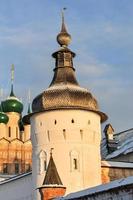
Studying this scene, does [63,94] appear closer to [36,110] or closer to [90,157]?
[36,110]

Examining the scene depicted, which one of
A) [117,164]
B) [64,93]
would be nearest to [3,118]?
[117,164]

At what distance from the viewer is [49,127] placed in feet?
74.9

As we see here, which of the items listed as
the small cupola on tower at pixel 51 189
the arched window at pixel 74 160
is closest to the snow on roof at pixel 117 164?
the arched window at pixel 74 160

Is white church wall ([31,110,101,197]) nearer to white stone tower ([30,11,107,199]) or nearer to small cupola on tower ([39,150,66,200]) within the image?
white stone tower ([30,11,107,199])

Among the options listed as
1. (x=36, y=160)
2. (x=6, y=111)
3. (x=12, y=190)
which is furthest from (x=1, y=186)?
(x=6, y=111)

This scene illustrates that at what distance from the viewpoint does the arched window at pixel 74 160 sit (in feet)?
73.5

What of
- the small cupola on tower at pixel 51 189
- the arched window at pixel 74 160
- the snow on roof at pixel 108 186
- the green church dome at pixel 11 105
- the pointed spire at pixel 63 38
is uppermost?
the green church dome at pixel 11 105

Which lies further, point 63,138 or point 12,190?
point 12,190

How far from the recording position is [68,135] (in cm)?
2270

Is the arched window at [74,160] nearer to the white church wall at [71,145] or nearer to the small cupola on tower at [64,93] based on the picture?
the white church wall at [71,145]

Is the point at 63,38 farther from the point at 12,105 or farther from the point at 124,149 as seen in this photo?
the point at 12,105

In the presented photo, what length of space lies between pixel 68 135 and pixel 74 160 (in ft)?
3.41

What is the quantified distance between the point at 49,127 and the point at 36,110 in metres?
0.96

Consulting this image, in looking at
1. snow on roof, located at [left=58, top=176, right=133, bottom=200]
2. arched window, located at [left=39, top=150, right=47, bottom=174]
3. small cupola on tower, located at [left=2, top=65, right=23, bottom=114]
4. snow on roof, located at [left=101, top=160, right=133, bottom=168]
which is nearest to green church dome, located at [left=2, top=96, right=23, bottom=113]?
small cupola on tower, located at [left=2, top=65, right=23, bottom=114]
